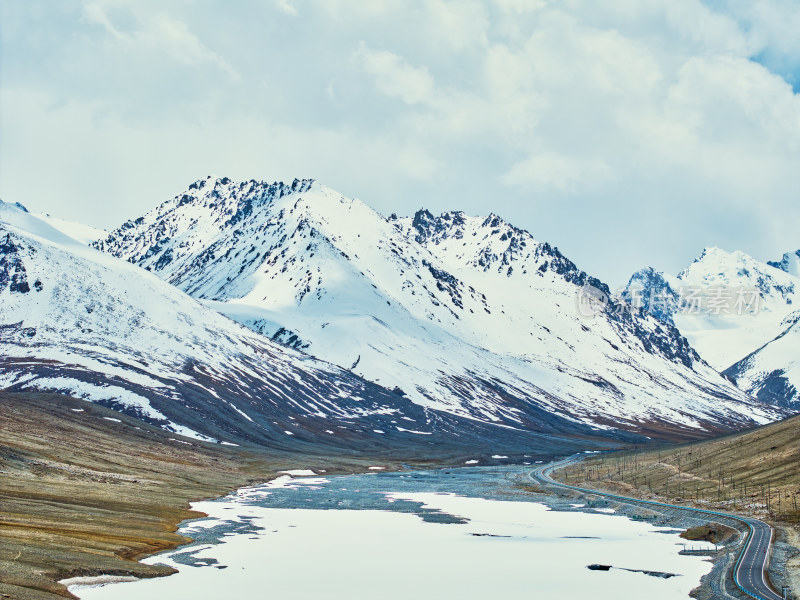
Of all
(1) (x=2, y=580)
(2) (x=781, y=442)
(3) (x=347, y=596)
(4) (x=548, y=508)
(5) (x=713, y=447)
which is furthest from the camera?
(5) (x=713, y=447)

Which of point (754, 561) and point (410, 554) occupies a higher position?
point (754, 561)

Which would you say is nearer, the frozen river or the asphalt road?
the asphalt road

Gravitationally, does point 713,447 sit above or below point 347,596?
above

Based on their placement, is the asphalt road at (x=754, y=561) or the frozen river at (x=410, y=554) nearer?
the asphalt road at (x=754, y=561)

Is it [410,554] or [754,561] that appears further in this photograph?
[410,554]

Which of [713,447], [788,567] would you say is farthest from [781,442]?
[788,567]

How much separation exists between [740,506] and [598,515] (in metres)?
23.0

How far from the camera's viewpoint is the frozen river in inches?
3031

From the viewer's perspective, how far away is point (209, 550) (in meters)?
95.8

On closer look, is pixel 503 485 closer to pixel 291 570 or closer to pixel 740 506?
pixel 740 506

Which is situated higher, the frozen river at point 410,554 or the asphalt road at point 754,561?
the asphalt road at point 754,561

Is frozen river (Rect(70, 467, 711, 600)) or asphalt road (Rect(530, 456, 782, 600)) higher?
asphalt road (Rect(530, 456, 782, 600))

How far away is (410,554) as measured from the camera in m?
97.9

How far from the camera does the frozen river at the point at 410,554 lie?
77.0 m
